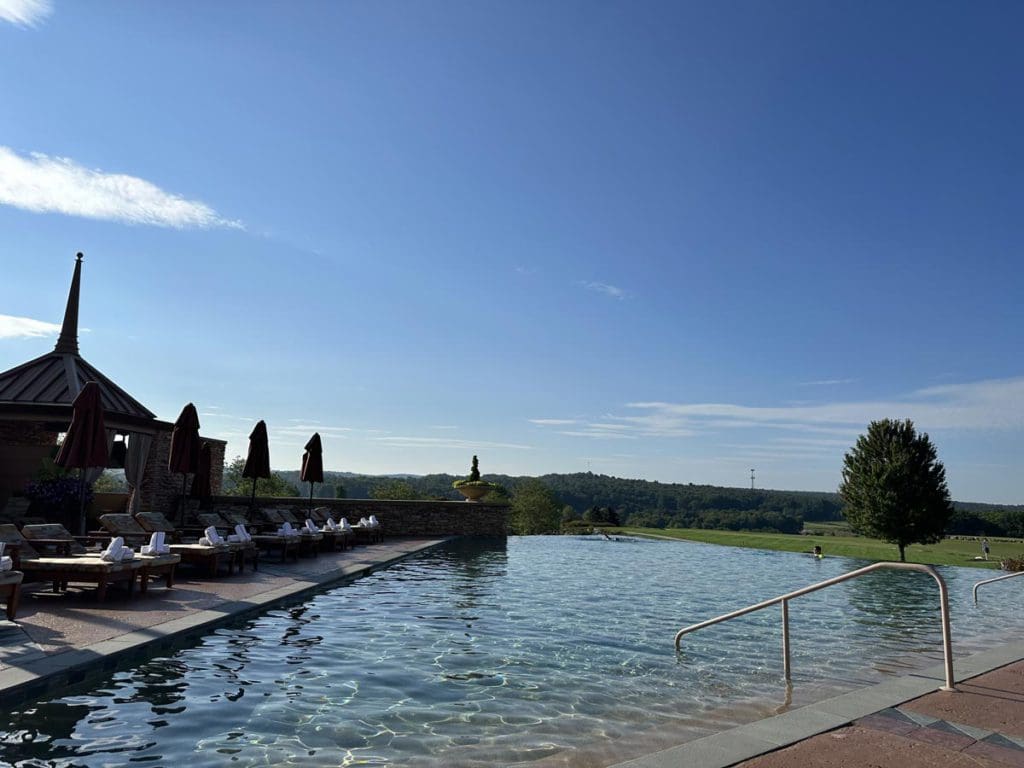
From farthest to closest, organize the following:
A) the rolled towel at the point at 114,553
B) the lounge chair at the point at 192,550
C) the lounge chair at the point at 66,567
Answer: the lounge chair at the point at 192,550, the rolled towel at the point at 114,553, the lounge chair at the point at 66,567

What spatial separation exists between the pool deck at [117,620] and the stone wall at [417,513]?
10.2 m

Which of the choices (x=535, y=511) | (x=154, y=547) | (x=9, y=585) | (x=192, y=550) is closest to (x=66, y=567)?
(x=154, y=547)

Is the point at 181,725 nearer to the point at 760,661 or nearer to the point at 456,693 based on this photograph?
the point at 456,693

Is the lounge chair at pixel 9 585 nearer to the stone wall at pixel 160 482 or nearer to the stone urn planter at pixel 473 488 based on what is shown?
the stone wall at pixel 160 482

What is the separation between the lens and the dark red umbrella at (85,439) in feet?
40.1

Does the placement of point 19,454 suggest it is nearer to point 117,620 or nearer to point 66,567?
point 66,567

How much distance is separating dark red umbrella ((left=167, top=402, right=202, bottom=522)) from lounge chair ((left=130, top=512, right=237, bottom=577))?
1558 mm

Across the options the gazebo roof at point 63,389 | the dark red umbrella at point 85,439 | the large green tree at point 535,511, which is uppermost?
the gazebo roof at point 63,389

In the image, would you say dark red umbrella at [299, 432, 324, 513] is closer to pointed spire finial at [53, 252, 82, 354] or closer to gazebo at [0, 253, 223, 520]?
gazebo at [0, 253, 223, 520]

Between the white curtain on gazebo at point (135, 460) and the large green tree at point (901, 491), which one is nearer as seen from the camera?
the white curtain on gazebo at point (135, 460)

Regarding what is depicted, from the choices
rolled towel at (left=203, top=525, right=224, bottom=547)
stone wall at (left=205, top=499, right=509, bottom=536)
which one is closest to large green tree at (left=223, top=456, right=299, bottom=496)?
stone wall at (left=205, top=499, right=509, bottom=536)

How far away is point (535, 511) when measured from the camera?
80.8 m

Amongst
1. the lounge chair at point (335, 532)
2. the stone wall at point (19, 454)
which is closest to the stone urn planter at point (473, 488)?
the lounge chair at point (335, 532)

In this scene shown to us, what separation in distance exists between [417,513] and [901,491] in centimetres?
2968
